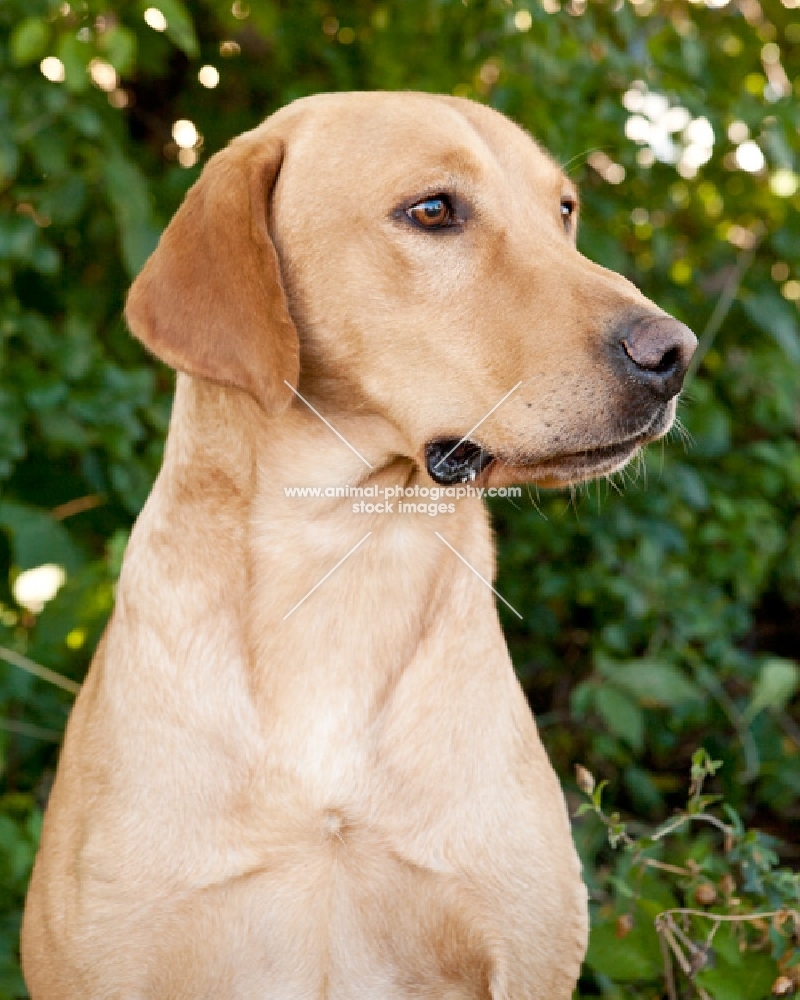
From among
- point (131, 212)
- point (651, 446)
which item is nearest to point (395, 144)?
point (131, 212)

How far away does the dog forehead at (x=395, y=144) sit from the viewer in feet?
7.14

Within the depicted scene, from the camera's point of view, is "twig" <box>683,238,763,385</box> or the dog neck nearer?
the dog neck

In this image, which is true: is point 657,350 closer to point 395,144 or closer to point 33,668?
point 395,144

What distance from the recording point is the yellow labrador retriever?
6.81 ft

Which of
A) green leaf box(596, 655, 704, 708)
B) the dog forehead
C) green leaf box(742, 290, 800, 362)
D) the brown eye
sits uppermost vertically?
the dog forehead

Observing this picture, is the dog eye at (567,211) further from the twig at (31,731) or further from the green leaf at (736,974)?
the twig at (31,731)

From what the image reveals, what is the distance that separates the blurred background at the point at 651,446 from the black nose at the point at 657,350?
1.10m

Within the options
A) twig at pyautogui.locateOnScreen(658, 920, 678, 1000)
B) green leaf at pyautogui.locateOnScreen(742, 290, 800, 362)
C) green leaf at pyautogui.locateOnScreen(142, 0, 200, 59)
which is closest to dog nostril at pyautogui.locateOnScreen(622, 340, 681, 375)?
twig at pyautogui.locateOnScreen(658, 920, 678, 1000)

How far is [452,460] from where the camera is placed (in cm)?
215

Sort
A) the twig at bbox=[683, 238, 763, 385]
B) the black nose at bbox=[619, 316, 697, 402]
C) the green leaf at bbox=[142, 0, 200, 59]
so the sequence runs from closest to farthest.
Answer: the black nose at bbox=[619, 316, 697, 402], the green leaf at bbox=[142, 0, 200, 59], the twig at bbox=[683, 238, 763, 385]

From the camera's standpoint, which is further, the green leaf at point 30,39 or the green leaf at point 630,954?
the green leaf at point 30,39

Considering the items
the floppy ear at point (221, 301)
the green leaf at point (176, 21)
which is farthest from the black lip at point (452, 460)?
the green leaf at point (176, 21)

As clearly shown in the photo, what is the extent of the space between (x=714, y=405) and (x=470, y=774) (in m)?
2.55

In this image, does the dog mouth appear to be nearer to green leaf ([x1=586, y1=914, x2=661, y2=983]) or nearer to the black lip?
the black lip
